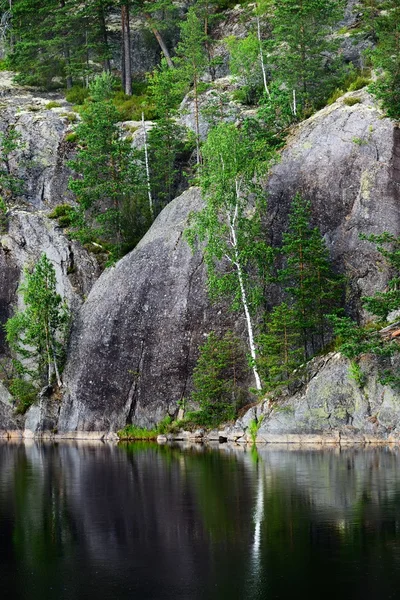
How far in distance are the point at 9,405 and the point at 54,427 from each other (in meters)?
5.02

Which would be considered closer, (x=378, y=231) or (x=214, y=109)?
(x=378, y=231)

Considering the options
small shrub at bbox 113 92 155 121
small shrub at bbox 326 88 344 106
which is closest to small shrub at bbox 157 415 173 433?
small shrub at bbox 326 88 344 106

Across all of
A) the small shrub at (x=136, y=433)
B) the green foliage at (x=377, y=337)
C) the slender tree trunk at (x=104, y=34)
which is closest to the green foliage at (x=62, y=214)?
the slender tree trunk at (x=104, y=34)

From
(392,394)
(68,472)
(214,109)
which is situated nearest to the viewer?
(68,472)

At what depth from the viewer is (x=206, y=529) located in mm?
20781

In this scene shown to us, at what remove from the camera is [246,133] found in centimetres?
5934

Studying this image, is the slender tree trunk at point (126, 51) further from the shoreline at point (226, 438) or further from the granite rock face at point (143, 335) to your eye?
the shoreline at point (226, 438)

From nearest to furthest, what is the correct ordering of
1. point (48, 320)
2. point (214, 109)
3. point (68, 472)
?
point (68, 472) < point (48, 320) < point (214, 109)

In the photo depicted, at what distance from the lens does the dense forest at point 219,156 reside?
159ft

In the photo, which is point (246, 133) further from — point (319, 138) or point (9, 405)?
point (9, 405)

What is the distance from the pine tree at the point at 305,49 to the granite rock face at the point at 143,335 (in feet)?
40.4

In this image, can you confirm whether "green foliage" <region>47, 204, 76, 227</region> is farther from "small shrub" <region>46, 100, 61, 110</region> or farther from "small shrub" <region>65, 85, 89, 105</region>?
"small shrub" <region>65, 85, 89, 105</region>

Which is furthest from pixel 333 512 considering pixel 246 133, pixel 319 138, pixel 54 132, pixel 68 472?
pixel 54 132

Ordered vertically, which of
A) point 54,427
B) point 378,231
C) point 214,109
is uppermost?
point 214,109
